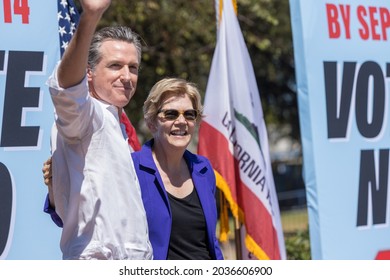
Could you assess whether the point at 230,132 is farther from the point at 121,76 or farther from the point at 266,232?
the point at 121,76

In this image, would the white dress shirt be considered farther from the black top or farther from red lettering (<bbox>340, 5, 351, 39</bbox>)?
red lettering (<bbox>340, 5, 351, 39</bbox>)

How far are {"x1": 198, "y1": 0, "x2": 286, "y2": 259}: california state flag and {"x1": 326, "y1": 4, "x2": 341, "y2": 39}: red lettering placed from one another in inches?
35.8

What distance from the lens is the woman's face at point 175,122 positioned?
3.57 m

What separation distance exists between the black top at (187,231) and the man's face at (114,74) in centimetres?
51

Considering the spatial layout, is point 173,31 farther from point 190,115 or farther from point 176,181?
point 176,181

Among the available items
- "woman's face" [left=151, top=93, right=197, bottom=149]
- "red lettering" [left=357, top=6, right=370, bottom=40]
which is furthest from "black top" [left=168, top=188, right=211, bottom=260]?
"red lettering" [left=357, top=6, right=370, bottom=40]

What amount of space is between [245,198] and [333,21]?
138 centimetres

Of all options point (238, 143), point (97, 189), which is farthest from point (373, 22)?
point (97, 189)

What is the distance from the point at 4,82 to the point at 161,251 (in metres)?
1.29

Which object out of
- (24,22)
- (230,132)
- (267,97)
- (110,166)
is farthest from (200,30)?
(267,97)

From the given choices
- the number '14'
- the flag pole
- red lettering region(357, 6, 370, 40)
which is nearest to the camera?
the number '14'

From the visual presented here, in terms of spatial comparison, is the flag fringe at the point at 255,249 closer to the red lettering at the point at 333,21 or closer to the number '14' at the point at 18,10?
the red lettering at the point at 333,21

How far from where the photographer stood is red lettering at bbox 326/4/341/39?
513 centimetres

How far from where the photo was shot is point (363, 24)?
5.32m
